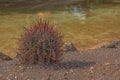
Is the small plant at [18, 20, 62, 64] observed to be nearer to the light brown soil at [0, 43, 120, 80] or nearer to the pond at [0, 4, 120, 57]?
the light brown soil at [0, 43, 120, 80]

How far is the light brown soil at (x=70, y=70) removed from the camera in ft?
25.2

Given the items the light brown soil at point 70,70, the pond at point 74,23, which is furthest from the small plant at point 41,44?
the pond at point 74,23

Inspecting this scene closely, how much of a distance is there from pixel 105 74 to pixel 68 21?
12919mm

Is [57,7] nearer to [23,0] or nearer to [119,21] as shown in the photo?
[23,0]

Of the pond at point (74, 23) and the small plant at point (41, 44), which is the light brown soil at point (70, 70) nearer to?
the small plant at point (41, 44)

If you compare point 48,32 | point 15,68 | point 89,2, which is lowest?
point 89,2

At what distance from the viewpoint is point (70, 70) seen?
823 centimetres

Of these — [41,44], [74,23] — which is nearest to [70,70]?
[41,44]

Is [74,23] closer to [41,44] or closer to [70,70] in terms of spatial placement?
[70,70]

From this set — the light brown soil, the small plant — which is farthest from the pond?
the small plant

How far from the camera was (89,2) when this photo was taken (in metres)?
29.4

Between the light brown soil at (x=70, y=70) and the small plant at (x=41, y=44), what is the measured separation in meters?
0.22

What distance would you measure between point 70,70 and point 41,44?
83 centimetres

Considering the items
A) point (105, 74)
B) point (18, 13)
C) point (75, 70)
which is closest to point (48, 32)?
point (75, 70)
